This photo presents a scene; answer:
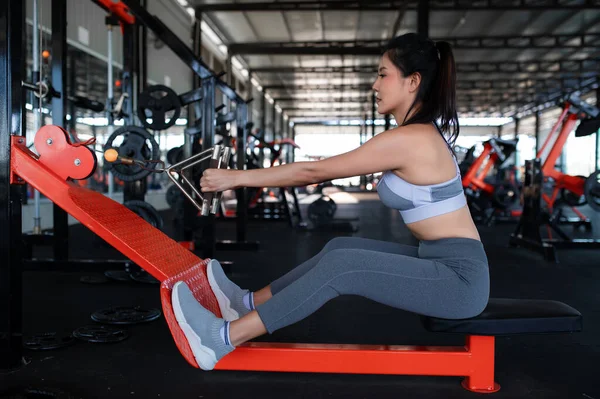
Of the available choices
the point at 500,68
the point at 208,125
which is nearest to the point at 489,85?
the point at 500,68

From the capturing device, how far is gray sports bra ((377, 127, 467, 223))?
1438 mm

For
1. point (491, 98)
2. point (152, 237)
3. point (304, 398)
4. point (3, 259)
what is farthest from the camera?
point (491, 98)

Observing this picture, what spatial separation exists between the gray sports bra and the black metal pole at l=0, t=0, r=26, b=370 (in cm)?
120

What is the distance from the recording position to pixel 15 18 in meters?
1.68

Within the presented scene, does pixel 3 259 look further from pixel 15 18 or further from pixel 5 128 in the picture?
pixel 15 18

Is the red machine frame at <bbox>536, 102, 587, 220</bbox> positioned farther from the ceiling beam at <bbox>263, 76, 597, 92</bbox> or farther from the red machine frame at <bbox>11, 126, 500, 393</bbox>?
the ceiling beam at <bbox>263, 76, 597, 92</bbox>

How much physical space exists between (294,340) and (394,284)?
845mm

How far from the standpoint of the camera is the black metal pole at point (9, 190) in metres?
1.66

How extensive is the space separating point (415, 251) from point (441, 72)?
577 mm

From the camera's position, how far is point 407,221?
59.5 inches

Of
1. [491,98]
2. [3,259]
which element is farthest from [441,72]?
[491,98]

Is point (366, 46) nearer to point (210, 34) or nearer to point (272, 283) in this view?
point (210, 34)

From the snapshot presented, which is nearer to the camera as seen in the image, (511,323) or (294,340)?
(511,323)

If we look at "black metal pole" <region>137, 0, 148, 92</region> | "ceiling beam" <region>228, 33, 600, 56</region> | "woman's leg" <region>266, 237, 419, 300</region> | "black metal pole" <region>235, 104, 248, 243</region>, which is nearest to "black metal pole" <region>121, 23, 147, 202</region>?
"black metal pole" <region>137, 0, 148, 92</region>
